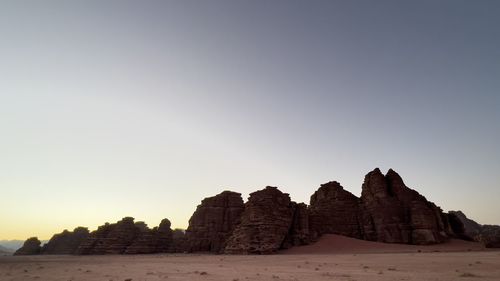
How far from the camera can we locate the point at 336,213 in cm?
5800

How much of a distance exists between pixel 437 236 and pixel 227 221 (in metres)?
38.8

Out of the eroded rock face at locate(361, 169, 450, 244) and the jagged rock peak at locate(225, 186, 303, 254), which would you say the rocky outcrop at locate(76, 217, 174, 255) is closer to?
the jagged rock peak at locate(225, 186, 303, 254)

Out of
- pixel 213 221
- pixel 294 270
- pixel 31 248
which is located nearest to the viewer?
pixel 294 270

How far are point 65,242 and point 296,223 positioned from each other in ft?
248

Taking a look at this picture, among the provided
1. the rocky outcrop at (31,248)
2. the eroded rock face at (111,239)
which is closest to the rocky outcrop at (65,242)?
the rocky outcrop at (31,248)

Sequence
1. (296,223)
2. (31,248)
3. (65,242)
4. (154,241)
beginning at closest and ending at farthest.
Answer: (296,223), (154,241), (31,248), (65,242)

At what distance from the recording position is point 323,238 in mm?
52375

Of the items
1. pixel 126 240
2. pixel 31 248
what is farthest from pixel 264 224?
pixel 31 248

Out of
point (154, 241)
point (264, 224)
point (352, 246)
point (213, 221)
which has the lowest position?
point (352, 246)

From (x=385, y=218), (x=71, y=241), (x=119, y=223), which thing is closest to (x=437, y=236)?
(x=385, y=218)

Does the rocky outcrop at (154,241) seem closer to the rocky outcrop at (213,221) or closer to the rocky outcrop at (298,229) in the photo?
the rocky outcrop at (213,221)

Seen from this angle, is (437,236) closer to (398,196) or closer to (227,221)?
(398,196)

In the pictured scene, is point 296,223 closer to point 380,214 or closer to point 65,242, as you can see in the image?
point 380,214

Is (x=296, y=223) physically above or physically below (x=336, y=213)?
below
